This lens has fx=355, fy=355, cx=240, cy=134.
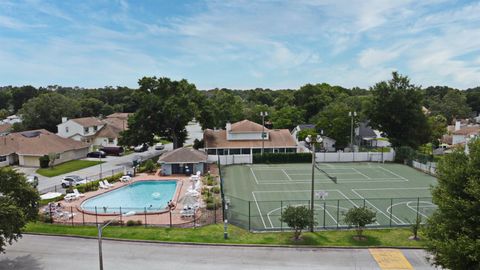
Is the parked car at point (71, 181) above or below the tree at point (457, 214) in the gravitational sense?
below

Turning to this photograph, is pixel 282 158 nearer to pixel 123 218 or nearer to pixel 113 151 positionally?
pixel 113 151

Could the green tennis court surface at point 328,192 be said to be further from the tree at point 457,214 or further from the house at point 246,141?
the tree at point 457,214

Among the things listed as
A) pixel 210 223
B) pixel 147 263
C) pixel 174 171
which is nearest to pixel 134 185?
pixel 174 171

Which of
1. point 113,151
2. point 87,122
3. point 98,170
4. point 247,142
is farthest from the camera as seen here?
point 87,122

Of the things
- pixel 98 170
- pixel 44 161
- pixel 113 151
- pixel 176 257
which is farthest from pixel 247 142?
pixel 176 257

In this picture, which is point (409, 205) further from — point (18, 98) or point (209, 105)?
point (18, 98)

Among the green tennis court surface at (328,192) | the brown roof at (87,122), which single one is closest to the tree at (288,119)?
the green tennis court surface at (328,192)
